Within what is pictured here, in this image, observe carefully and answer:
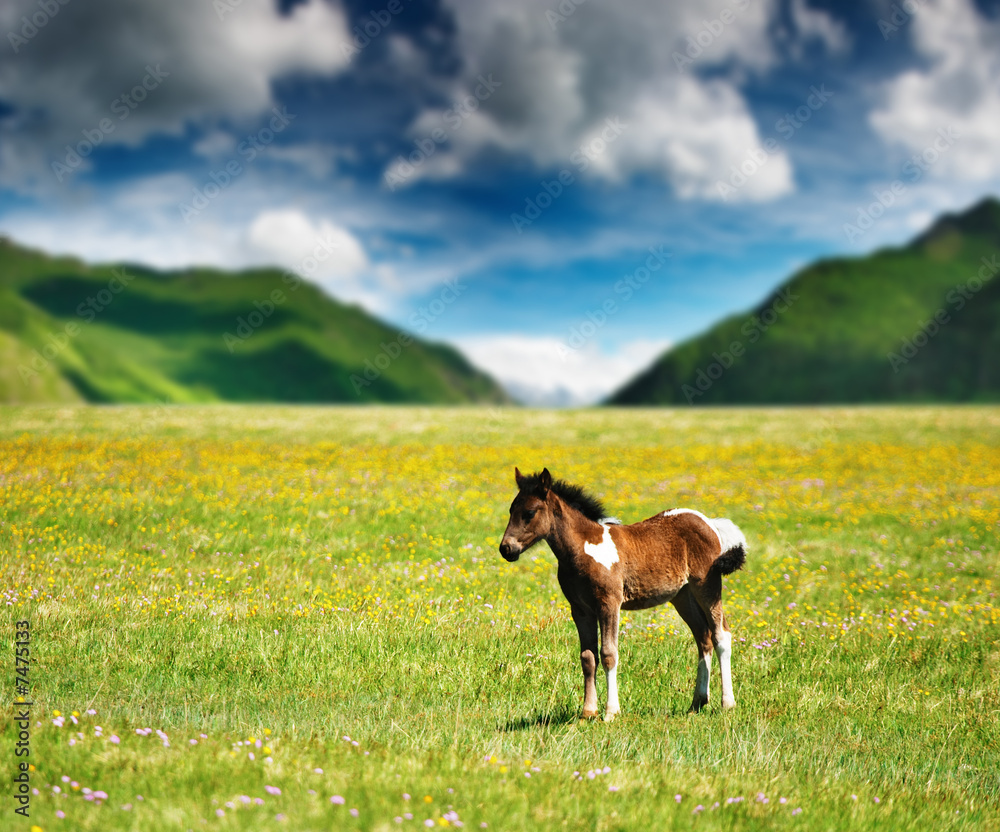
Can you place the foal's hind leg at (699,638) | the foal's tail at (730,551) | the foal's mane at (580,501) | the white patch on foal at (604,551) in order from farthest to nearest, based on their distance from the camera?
the foal's hind leg at (699,638) → the foal's tail at (730,551) → the foal's mane at (580,501) → the white patch on foal at (604,551)

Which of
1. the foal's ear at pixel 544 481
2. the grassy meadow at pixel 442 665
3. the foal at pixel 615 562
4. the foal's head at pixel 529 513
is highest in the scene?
the foal's ear at pixel 544 481

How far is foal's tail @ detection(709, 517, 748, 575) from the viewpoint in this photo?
791cm

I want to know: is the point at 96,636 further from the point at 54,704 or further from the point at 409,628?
the point at 409,628

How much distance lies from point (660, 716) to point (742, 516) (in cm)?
1251

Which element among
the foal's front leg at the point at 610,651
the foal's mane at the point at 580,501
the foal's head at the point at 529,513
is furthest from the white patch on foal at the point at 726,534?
the foal's head at the point at 529,513

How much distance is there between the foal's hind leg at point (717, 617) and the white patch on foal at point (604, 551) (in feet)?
3.84

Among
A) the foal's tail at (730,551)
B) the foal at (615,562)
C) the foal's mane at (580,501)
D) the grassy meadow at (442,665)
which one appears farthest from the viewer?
the foal's tail at (730,551)

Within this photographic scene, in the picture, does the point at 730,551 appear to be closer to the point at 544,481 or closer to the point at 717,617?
the point at 717,617

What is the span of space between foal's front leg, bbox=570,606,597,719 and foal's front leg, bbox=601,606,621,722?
0.12m

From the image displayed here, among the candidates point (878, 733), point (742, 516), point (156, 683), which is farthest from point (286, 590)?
point (742, 516)

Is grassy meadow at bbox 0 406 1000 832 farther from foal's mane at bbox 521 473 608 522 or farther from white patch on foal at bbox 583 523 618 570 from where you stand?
foal's mane at bbox 521 473 608 522

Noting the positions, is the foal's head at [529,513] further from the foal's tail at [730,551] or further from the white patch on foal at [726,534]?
the foal's tail at [730,551]

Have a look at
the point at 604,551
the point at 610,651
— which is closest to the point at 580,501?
the point at 604,551

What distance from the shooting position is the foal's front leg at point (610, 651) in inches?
285
